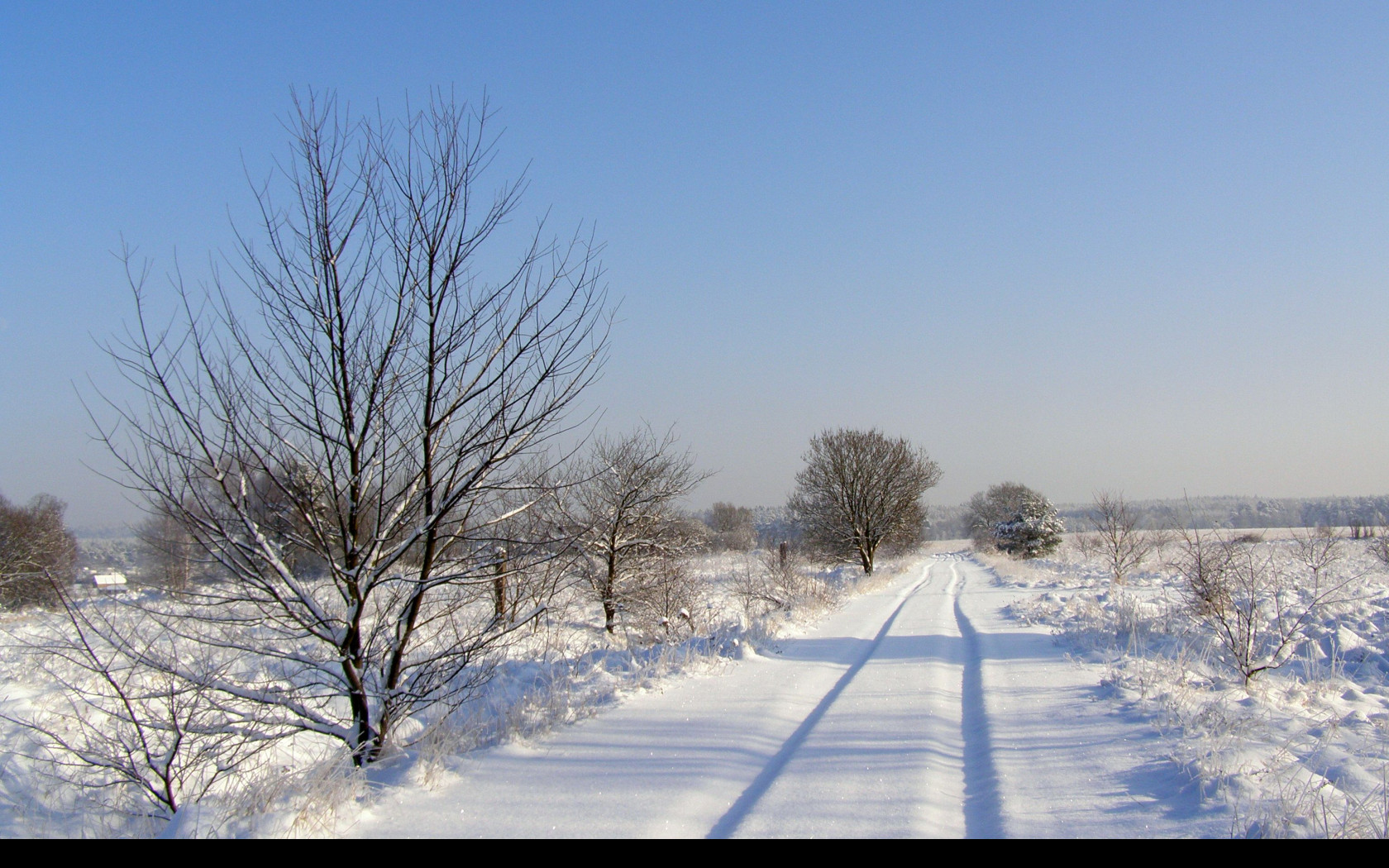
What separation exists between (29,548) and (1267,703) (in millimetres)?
17385

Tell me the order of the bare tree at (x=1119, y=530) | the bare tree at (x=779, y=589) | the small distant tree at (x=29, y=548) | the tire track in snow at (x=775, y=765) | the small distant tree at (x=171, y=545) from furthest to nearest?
1. the bare tree at (x=1119, y=530)
2. the bare tree at (x=779, y=589)
3. the small distant tree at (x=29, y=548)
4. the small distant tree at (x=171, y=545)
5. the tire track in snow at (x=775, y=765)

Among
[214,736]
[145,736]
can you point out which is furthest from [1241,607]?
[145,736]

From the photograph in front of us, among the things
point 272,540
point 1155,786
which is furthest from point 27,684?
point 1155,786

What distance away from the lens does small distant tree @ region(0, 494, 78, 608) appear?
9217mm

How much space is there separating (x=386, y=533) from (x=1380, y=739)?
25.2 ft

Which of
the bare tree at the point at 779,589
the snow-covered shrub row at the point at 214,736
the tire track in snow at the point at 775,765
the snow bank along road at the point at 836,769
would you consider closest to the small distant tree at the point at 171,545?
the snow-covered shrub row at the point at 214,736

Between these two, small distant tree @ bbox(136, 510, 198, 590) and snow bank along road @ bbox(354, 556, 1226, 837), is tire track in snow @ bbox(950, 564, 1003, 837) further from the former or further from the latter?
small distant tree @ bbox(136, 510, 198, 590)

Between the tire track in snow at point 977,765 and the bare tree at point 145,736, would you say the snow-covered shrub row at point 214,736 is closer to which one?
the bare tree at point 145,736

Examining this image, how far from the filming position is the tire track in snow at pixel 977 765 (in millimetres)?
3789

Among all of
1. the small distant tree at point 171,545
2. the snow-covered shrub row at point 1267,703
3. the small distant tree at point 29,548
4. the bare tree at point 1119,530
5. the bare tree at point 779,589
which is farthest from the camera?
the bare tree at point 1119,530

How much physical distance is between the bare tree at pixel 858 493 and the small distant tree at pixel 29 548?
29370 mm

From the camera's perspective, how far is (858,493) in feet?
116

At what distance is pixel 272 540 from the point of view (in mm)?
4617
